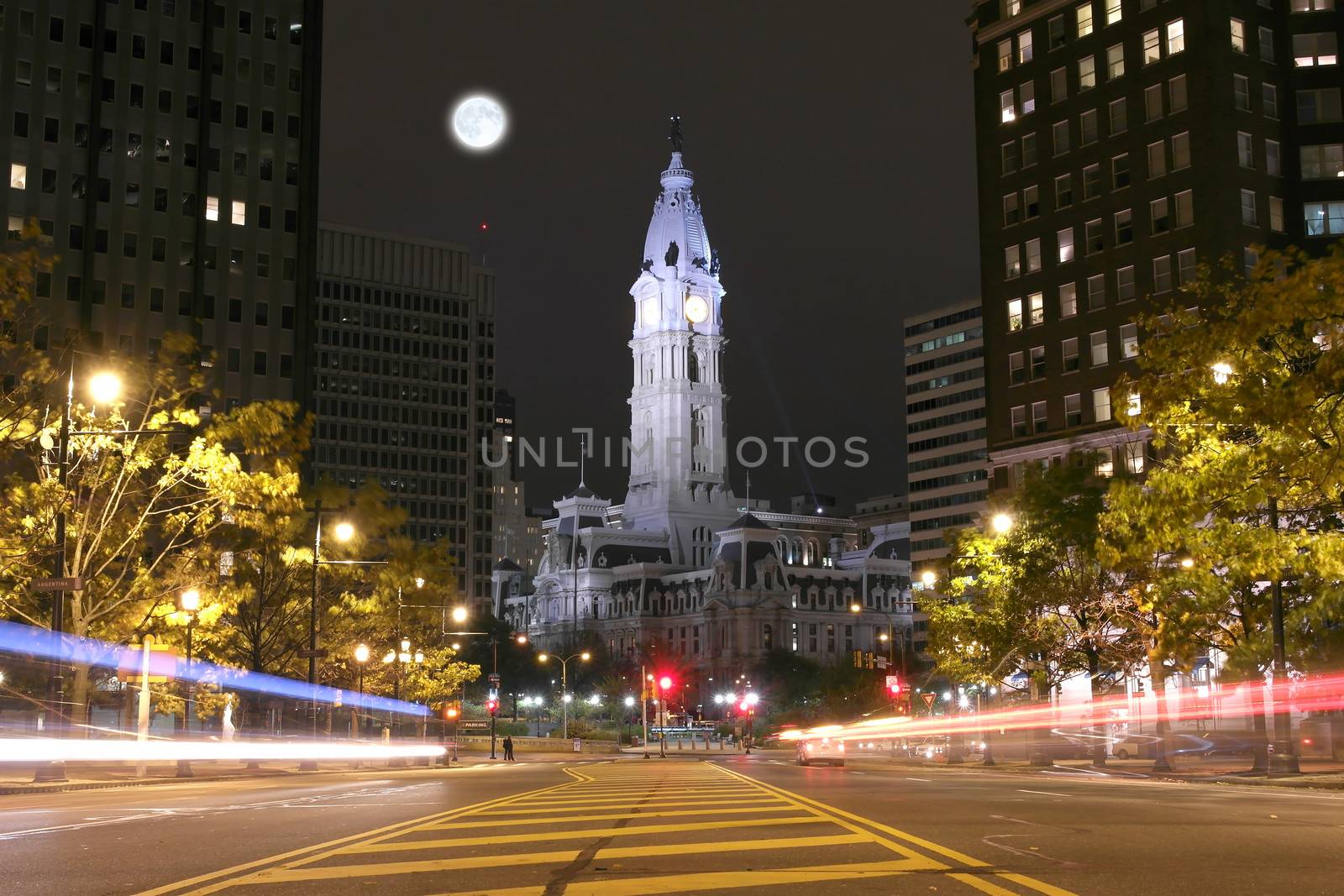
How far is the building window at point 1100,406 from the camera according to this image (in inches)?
3130

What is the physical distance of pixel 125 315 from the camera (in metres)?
108

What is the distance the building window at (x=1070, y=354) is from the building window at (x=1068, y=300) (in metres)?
1.46

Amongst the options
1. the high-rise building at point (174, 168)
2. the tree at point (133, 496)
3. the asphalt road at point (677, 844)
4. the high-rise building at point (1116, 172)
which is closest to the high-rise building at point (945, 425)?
the high-rise building at point (174, 168)

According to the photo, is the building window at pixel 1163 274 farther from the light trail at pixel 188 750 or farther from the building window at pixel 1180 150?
the light trail at pixel 188 750

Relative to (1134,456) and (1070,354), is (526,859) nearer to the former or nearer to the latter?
(1134,456)

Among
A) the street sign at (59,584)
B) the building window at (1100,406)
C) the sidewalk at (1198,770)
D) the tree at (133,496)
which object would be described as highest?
the building window at (1100,406)

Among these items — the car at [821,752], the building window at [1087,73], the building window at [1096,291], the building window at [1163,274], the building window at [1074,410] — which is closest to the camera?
the car at [821,752]

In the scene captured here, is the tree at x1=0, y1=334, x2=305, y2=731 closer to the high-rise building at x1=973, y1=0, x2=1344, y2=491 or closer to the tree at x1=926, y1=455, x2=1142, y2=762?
the tree at x1=926, y1=455, x2=1142, y2=762

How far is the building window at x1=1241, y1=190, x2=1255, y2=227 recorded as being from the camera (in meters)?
75.5

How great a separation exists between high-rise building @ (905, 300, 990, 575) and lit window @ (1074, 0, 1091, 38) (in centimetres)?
10308

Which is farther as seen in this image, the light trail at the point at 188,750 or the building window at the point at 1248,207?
the building window at the point at 1248,207

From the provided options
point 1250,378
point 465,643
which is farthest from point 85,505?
point 465,643

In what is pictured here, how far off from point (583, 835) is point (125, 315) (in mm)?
100290

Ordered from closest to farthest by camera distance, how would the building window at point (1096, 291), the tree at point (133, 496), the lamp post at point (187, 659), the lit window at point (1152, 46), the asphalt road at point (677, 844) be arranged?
the asphalt road at point (677, 844) → the tree at point (133, 496) → the lamp post at point (187, 659) → the lit window at point (1152, 46) → the building window at point (1096, 291)
